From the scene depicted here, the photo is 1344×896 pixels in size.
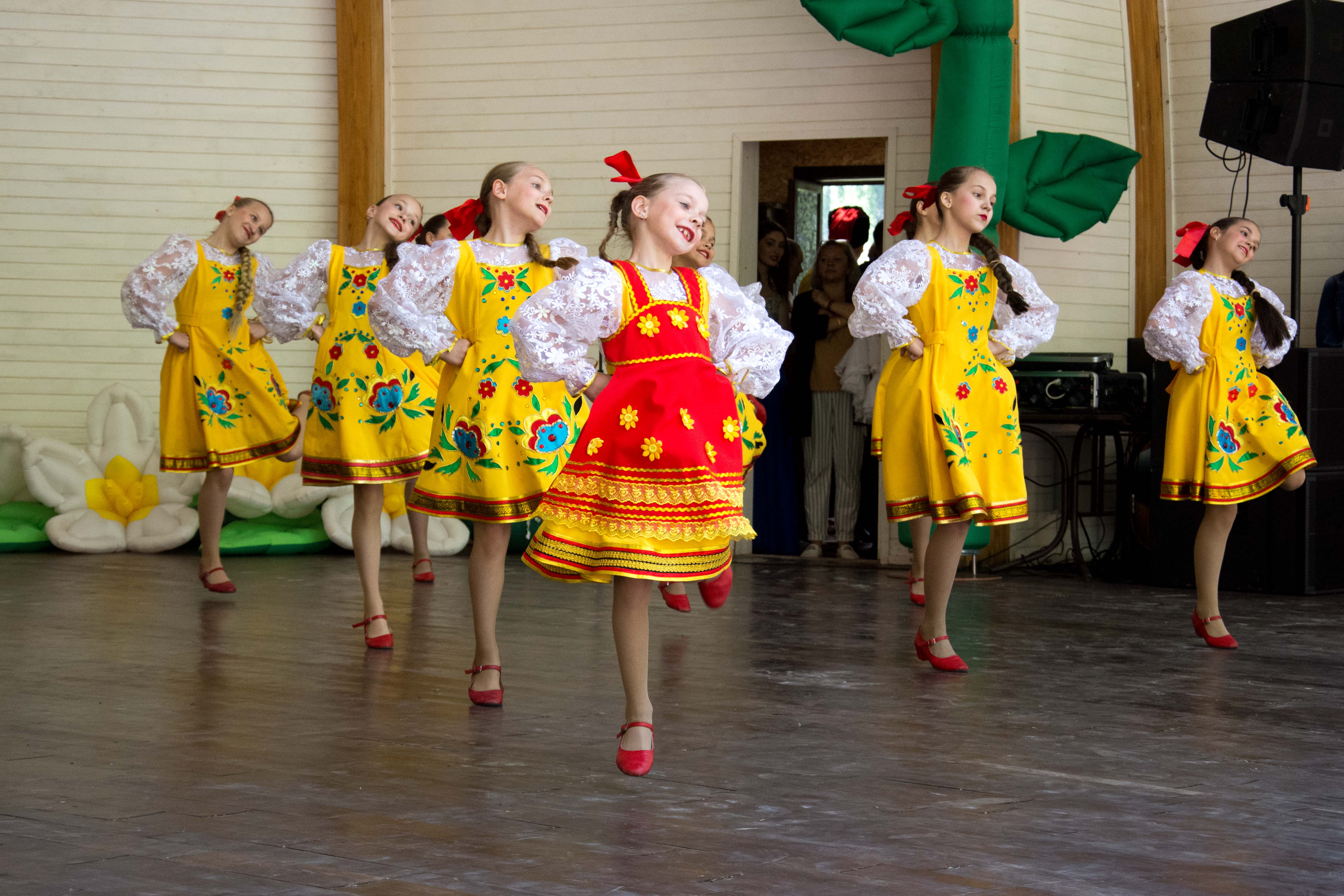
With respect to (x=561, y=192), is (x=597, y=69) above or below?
above

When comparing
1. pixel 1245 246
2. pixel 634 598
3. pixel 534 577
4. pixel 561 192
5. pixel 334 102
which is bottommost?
pixel 534 577

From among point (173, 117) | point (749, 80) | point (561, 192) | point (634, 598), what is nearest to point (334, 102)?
point (173, 117)

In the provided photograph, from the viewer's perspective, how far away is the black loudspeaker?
6051mm

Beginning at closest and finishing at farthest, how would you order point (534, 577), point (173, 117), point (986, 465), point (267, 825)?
point (267, 825), point (986, 465), point (534, 577), point (173, 117)

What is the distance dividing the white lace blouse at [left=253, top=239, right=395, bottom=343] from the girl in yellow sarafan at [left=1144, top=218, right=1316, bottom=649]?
8.40ft

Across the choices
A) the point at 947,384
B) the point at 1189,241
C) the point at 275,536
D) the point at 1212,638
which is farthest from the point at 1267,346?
the point at 275,536

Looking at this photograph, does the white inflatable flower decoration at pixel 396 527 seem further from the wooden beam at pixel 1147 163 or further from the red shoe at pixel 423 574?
the wooden beam at pixel 1147 163

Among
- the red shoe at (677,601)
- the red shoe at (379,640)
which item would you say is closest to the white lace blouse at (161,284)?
the red shoe at (379,640)

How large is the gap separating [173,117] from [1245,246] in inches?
226

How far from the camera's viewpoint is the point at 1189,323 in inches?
A: 182

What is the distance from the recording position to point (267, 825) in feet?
7.93

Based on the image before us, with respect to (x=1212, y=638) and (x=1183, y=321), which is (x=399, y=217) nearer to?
(x=1183, y=321)

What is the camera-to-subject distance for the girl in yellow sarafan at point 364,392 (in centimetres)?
441

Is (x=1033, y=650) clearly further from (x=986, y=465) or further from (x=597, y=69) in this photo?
(x=597, y=69)
